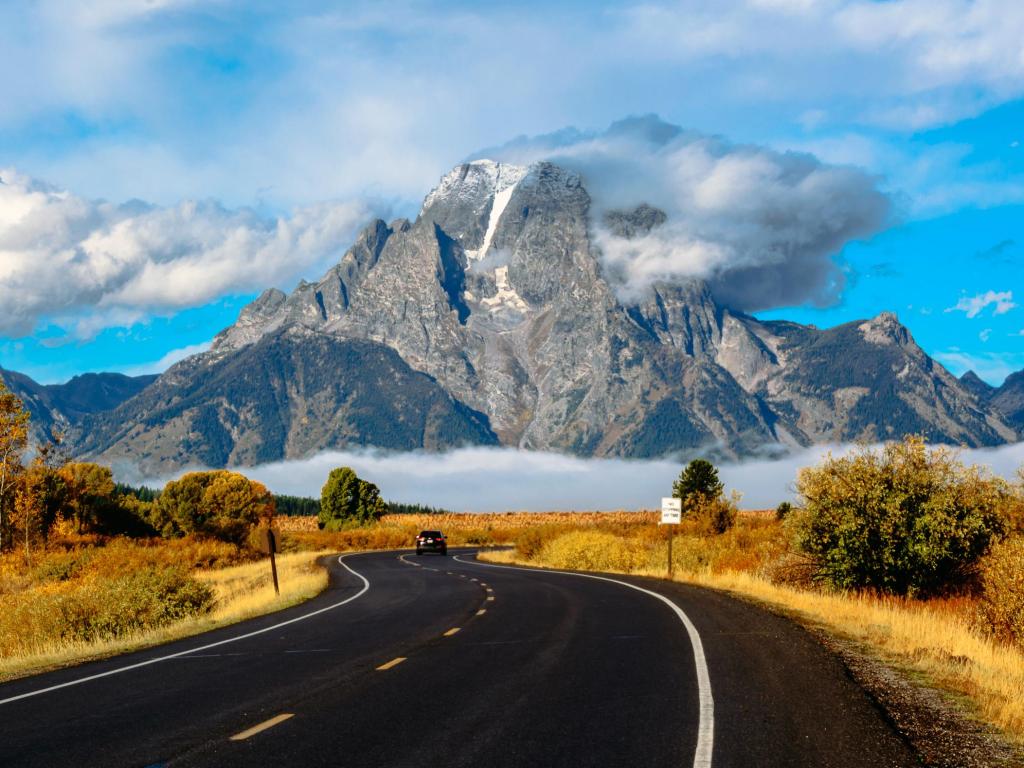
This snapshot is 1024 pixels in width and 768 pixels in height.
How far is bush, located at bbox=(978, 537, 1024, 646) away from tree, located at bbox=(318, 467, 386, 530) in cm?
9276

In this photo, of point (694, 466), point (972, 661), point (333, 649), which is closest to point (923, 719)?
point (972, 661)

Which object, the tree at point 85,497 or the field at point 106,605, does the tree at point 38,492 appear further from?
the field at point 106,605

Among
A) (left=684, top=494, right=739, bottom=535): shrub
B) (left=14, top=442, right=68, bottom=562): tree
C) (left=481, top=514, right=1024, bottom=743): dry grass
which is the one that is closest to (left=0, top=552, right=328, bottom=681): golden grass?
(left=14, top=442, right=68, bottom=562): tree

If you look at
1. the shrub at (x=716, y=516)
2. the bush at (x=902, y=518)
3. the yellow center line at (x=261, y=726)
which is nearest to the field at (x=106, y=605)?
the yellow center line at (x=261, y=726)

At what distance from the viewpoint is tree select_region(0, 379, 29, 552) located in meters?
41.4

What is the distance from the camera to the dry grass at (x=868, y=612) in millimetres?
11977

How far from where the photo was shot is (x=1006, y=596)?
57.2ft

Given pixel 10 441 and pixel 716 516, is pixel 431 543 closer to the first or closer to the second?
pixel 716 516

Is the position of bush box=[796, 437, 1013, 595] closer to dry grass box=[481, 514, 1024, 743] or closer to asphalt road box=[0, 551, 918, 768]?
dry grass box=[481, 514, 1024, 743]

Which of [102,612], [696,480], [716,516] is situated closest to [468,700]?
[102,612]

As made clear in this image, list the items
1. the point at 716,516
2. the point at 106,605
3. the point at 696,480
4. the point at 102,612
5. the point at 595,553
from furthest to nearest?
the point at 696,480 → the point at 716,516 → the point at 595,553 → the point at 106,605 → the point at 102,612

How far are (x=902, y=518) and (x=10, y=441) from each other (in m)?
35.7

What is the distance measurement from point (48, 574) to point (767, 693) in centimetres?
3248

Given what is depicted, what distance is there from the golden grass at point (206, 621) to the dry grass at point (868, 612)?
12.7 meters
